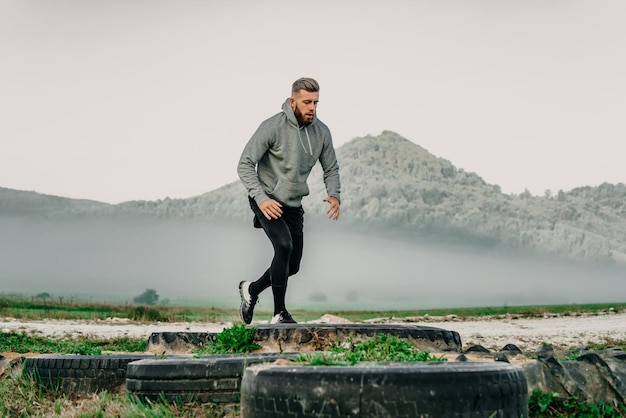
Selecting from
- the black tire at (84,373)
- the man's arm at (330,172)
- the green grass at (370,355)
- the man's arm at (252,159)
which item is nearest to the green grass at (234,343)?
the black tire at (84,373)

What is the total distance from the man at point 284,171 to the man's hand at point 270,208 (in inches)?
0.4

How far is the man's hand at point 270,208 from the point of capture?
360 inches

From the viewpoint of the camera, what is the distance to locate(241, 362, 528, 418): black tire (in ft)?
13.6

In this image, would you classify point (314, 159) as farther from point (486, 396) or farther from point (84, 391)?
point (486, 396)

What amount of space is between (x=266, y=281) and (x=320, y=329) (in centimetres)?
205

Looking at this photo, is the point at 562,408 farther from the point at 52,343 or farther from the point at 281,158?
the point at 52,343

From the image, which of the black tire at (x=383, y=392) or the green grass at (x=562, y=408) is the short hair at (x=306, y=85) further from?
the black tire at (x=383, y=392)

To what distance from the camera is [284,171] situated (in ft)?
31.6

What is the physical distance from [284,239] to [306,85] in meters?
1.78

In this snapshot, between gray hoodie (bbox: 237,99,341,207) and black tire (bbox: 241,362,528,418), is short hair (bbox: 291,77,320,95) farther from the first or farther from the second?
black tire (bbox: 241,362,528,418)

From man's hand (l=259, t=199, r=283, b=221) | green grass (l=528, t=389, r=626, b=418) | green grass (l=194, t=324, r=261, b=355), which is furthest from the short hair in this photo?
green grass (l=528, t=389, r=626, b=418)

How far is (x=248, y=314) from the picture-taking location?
10.7 m

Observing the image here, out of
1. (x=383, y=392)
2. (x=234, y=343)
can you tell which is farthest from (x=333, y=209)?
(x=383, y=392)

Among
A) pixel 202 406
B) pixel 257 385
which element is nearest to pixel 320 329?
pixel 202 406
